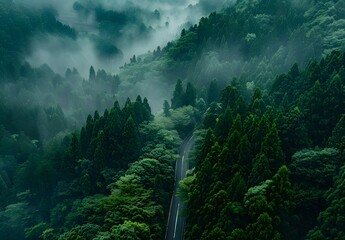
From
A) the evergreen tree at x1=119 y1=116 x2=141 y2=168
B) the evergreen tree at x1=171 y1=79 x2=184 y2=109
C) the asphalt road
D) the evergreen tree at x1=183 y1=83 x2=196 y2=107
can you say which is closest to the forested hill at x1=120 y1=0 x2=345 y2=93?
the evergreen tree at x1=171 y1=79 x2=184 y2=109

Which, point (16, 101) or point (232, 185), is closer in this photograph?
point (232, 185)

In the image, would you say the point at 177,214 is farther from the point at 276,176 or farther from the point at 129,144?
the point at 276,176

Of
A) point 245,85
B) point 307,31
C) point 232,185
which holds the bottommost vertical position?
point 232,185

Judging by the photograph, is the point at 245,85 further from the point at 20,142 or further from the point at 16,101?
the point at 16,101

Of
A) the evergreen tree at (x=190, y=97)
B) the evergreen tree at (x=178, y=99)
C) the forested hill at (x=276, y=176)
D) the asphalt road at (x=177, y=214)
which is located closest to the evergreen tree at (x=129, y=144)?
the asphalt road at (x=177, y=214)

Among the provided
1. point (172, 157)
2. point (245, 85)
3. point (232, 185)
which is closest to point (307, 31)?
point (245, 85)

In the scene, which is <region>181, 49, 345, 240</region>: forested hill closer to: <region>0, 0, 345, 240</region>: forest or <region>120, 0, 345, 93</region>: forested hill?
<region>0, 0, 345, 240</region>: forest
